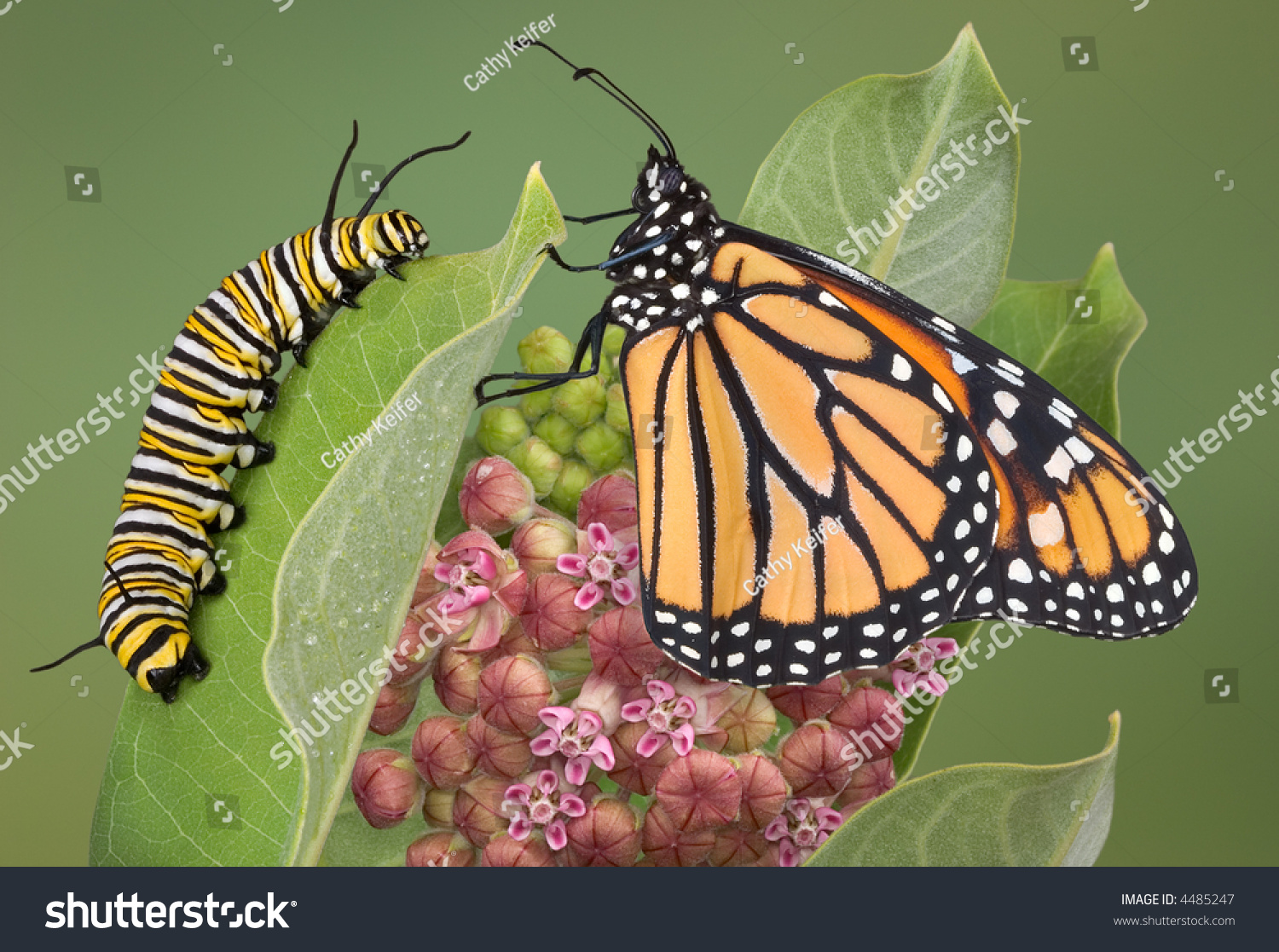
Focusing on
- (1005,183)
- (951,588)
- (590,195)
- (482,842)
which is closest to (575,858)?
(482,842)

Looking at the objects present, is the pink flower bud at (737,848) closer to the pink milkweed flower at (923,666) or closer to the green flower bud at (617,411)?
the pink milkweed flower at (923,666)

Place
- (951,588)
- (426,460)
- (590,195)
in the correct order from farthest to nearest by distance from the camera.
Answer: (590,195) < (951,588) < (426,460)

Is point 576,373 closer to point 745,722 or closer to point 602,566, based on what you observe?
point 602,566

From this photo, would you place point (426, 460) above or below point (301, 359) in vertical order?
below

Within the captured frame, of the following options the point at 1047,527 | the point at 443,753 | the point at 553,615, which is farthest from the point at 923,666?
the point at 443,753

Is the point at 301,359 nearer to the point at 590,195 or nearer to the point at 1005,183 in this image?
the point at 1005,183

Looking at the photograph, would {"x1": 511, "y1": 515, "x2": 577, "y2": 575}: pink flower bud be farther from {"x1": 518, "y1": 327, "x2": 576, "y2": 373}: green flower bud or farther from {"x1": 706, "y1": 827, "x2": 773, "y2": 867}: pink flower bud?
{"x1": 706, "y1": 827, "x2": 773, "y2": 867}: pink flower bud
